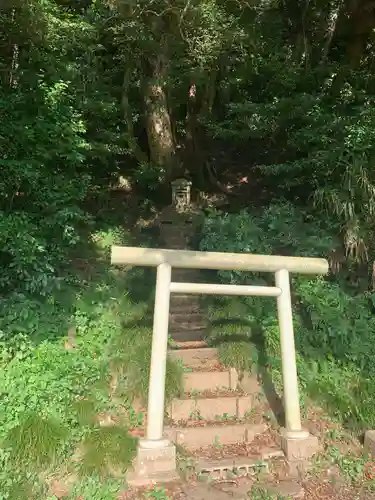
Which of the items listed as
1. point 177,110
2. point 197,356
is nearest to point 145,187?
point 177,110

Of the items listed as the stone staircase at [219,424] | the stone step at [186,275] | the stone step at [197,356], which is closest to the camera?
the stone staircase at [219,424]

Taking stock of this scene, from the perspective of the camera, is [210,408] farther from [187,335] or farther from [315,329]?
[315,329]

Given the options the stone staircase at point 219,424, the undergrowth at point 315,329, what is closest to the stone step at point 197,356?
the stone staircase at point 219,424

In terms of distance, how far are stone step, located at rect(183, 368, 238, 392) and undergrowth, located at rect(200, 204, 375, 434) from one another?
0.53 ft

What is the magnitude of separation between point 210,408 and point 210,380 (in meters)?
0.36

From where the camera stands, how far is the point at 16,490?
11.0 feet

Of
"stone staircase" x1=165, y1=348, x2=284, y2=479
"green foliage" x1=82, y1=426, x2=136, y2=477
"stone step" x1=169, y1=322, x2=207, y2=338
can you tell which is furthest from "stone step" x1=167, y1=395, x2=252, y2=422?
"stone step" x1=169, y1=322, x2=207, y2=338

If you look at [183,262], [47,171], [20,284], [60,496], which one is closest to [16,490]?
[60,496]

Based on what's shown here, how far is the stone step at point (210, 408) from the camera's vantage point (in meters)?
4.40

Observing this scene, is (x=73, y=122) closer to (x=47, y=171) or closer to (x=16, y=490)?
(x=47, y=171)

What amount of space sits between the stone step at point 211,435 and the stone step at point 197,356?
33.2 inches

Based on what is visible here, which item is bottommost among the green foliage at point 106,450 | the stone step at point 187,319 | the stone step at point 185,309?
the green foliage at point 106,450

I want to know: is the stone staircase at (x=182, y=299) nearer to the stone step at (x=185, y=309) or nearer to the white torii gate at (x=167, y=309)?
the stone step at (x=185, y=309)

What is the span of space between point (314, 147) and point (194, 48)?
2955mm
